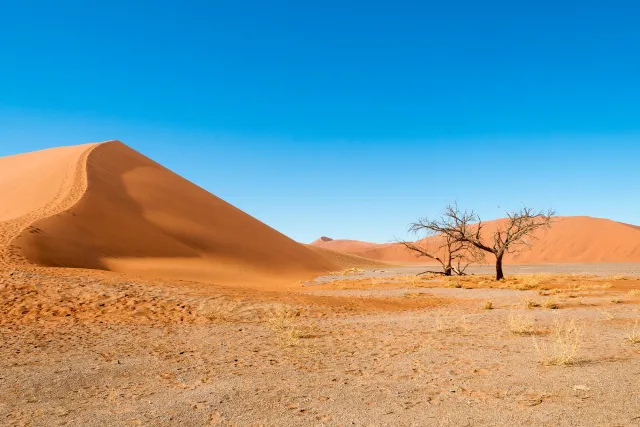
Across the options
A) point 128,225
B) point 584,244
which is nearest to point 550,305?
point 128,225

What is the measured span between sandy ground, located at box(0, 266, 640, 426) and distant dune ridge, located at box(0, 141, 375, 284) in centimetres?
1169

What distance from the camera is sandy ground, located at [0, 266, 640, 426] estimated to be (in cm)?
520

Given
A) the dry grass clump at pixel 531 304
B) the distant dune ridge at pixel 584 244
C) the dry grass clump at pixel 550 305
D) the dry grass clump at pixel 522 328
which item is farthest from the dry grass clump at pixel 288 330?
the distant dune ridge at pixel 584 244

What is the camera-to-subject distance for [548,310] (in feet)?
45.7

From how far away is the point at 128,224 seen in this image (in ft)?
117

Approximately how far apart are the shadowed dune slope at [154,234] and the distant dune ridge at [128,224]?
0.33 ft

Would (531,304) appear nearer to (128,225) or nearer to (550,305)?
(550,305)

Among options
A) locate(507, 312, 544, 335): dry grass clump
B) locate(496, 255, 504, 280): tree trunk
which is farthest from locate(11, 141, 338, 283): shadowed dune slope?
locate(507, 312, 544, 335): dry grass clump

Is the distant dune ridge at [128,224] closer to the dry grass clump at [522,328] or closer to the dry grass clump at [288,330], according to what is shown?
the dry grass clump at [288,330]

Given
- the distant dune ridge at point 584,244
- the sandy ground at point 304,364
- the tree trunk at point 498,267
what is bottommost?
the sandy ground at point 304,364

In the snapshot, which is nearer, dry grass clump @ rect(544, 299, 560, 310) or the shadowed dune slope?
dry grass clump @ rect(544, 299, 560, 310)

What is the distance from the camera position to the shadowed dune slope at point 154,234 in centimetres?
2703

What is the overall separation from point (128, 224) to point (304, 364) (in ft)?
103

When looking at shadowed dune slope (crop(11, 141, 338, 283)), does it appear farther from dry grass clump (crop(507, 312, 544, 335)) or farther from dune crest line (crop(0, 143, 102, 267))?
dry grass clump (crop(507, 312, 544, 335))
